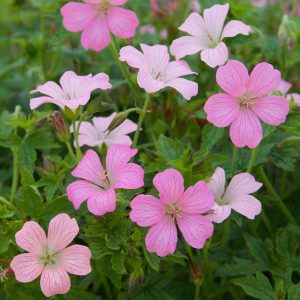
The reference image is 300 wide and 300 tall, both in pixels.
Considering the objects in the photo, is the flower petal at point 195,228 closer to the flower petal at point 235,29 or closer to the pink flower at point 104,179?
the pink flower at point 104,179

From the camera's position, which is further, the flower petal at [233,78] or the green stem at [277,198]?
the green stem at [277,198]

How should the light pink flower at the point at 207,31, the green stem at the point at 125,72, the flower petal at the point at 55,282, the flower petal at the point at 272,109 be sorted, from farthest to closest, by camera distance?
1. the green stem at the point at 125,72
2. the light pink flower at the point at 207,31
3. the flower petal at the point at 272,109
4. the flower petal at the point at 55,282

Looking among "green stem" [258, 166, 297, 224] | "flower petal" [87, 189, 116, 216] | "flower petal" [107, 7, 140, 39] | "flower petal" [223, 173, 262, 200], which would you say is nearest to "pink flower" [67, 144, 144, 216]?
"flower petal" [87, 189, 116, 216]

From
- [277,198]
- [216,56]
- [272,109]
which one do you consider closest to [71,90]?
[216,56]

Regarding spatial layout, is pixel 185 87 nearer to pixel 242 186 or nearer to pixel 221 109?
pixel 221 109

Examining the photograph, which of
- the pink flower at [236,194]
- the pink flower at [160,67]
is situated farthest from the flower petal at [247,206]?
the pink flower at [160,67]

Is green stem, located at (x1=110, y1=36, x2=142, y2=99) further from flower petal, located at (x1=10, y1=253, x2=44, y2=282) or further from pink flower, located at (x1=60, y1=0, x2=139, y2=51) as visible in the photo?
flower petal, located at (x1=10, y1=253, x2=44, y2=282)

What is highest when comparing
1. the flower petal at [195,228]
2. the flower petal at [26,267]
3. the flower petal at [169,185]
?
the flower petal at [169,185]
